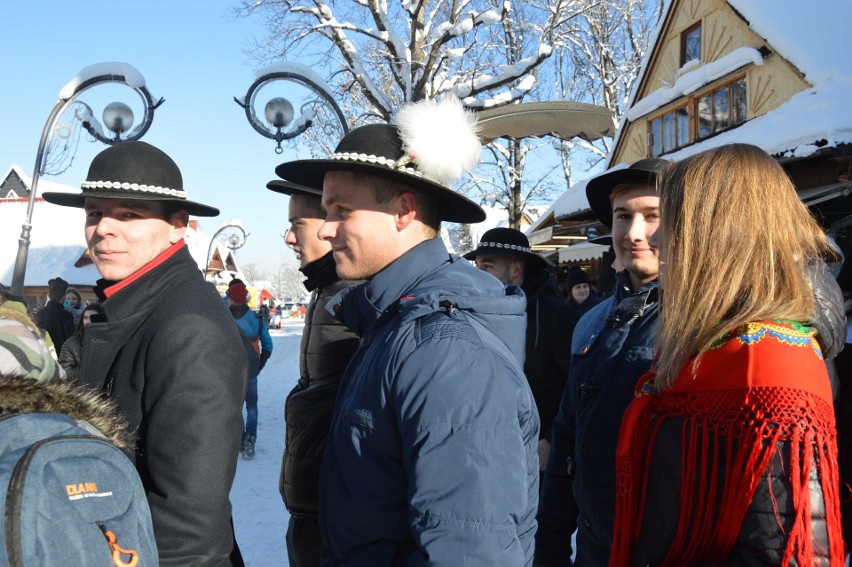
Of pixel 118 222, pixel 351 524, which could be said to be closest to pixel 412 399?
pixel 351 524

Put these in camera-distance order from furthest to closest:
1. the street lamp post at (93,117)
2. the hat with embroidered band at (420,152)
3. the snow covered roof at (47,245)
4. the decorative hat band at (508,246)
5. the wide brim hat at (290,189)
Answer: the snow covered roof at (47,245), the street lamp post at (93,117), the decorative hat band at (508,246), the wide brim hat at (290,189), the hat with embroidered band at (420,152)

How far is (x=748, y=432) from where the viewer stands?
51.5 inches

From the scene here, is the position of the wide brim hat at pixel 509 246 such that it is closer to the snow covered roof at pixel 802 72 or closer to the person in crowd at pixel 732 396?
the person in crowd at pixel 732 396

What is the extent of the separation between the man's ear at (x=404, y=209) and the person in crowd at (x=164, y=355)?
26.4 inches

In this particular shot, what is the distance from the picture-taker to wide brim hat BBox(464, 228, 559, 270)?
4500mm

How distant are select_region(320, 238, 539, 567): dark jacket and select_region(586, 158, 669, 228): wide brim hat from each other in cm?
107

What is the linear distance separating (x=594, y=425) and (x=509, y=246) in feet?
8.07

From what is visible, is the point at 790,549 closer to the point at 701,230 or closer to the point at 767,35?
the point at 701,230

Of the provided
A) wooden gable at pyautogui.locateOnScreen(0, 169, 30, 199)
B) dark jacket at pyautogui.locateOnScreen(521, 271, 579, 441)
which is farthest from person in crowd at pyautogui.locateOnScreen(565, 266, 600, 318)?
wooden gable at pyautogui.locateOnScreen(0, 169, 30, 199)

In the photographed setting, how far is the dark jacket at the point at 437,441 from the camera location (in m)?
1.33

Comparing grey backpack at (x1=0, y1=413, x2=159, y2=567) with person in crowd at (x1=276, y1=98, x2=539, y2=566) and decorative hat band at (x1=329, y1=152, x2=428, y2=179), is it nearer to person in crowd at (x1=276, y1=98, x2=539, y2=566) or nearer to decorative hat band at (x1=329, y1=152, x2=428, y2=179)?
person in crowd at (x1=276, y1=98, x2=539, y2=566)

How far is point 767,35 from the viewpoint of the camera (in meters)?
10.8

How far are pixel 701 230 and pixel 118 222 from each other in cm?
194

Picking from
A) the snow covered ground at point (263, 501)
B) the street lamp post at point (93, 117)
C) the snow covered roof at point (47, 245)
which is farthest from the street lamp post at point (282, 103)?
the snow covered roof at point (47, 245)
